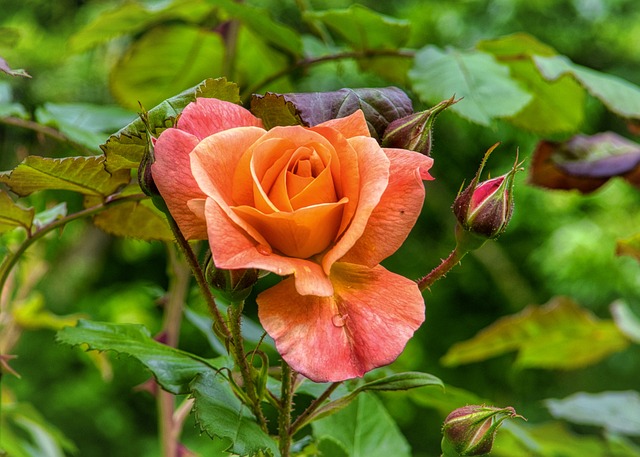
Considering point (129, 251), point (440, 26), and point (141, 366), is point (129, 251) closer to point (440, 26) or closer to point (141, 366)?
point (440, 26)

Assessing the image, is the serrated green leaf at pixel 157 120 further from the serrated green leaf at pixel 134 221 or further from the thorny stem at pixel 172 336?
the thorny stem at pixel 172 336

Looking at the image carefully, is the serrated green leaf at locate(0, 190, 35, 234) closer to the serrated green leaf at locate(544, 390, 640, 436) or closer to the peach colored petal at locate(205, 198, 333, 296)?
the peach colored petal at locate(205, 198, 333, 296)

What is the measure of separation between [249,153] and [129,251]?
1.43m

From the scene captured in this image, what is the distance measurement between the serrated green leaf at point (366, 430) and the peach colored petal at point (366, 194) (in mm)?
227

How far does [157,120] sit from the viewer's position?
1.12 feet

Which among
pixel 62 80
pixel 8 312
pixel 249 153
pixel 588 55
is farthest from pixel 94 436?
Answer: pixel 249 153

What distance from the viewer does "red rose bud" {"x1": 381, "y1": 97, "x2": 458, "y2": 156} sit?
0.35m

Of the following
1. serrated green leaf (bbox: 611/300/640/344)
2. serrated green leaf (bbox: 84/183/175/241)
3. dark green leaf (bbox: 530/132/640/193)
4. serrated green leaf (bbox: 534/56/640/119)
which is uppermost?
serrated green leaf (bbox: 534/56/640/119)

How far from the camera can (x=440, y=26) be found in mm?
1697

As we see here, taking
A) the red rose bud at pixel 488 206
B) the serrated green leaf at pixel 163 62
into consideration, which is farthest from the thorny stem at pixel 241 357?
the serrated green leaf at pixel 163 62

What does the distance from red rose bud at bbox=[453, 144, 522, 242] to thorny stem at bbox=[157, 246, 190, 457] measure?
1.10 feet

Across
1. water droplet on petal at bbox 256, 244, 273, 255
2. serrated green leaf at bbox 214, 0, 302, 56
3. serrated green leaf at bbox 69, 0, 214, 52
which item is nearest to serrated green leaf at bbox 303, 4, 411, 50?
Result: serrated green leaf at bbox 214, 0, 302, 56

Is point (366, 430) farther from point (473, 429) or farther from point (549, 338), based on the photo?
point (549, 338)

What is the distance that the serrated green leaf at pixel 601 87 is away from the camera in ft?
1.90
